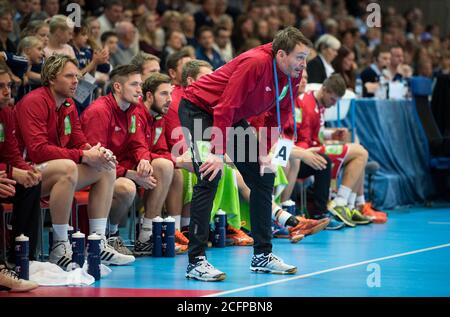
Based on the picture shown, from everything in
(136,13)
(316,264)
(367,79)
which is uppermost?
(136,13)

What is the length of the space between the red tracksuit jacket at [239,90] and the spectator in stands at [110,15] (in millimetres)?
4911

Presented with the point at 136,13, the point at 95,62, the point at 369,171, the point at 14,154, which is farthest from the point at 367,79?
the point at 14,154

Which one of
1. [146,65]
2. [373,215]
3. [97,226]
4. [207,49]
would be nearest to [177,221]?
[97,226]

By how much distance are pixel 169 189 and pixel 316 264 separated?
149cm

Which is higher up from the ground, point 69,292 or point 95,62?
point 95,62

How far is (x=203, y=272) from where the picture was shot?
5.81 m

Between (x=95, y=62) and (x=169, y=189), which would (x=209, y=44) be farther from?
(x=169, y=189)

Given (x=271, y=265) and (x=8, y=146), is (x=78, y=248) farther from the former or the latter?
(x=271, y=265)

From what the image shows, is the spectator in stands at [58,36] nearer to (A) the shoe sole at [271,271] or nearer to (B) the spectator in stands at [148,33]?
(B) the spectator in stands at [148,33]

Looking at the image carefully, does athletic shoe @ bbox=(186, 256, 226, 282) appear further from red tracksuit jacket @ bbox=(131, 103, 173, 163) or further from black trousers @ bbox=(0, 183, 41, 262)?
red tracksuit jacket @ bbox=(131, 103, 173, 163)

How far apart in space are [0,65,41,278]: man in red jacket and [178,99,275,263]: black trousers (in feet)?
3.35

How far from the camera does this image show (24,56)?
24.9 feet

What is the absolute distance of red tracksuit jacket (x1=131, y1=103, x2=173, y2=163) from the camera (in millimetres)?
7345
